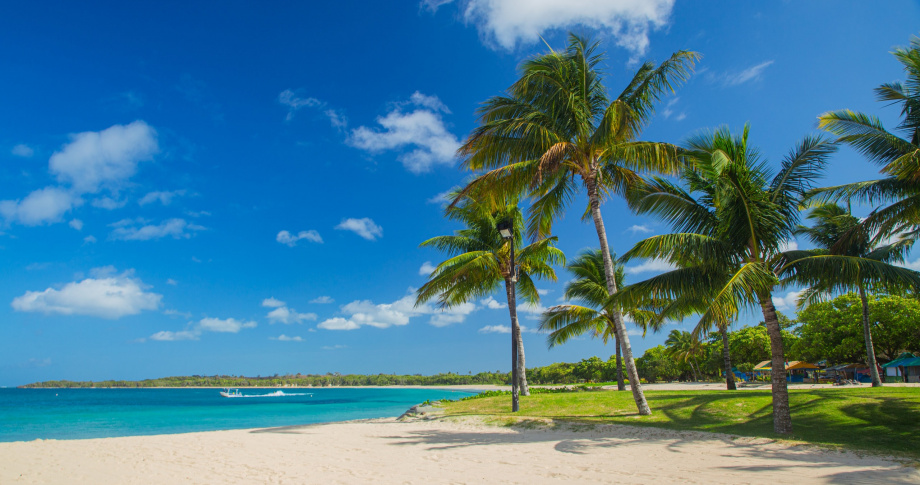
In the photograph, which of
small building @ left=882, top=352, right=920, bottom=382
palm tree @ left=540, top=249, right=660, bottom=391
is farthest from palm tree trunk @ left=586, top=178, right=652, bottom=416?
small building @ left=882, top=352, right=920, bottom=382

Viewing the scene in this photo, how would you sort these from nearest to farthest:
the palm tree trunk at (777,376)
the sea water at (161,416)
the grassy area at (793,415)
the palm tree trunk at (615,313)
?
Answer: 1. the grassy area at (793,415)
2. the palm tree trunk at (777,376)
3. the palm tree trunk at (615,313)
4. the sea water at (161,416)

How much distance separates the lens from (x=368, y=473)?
22.5 ft

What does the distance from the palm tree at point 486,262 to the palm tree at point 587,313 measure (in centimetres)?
156

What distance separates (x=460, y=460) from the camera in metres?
7.74

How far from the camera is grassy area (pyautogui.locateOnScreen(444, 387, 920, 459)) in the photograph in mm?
8398

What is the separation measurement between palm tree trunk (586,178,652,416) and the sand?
1.71 m

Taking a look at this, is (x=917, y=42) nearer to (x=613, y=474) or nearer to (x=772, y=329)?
(x=772, y=329)

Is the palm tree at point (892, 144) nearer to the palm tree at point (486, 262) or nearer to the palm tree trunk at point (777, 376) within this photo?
the palm tree trunk at point (777, 376)

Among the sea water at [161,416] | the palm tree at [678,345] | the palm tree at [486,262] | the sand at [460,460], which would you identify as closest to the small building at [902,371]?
the palm tree at [678,345]

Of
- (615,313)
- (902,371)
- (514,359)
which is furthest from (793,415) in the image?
(902,371)

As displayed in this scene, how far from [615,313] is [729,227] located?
3421mm

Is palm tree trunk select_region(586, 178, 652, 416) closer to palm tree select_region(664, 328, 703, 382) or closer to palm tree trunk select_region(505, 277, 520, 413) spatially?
palm tree trunk select_region(505, 277, 520, 413)

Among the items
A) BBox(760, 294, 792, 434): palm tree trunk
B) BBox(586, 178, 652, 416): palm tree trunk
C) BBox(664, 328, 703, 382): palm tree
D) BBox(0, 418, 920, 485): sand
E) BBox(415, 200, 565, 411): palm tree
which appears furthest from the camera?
BBox(664, 328, 703, 382): palm tree

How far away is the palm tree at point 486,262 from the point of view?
Answer: 695 inches
